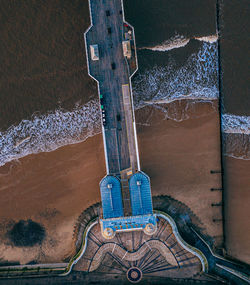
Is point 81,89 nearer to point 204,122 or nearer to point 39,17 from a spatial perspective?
point 39,17

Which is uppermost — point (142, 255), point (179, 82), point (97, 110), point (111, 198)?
point (179, 82)

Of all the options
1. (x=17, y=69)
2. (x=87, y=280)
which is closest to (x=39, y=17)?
(x=17, y=69)

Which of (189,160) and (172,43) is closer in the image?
(189,160)

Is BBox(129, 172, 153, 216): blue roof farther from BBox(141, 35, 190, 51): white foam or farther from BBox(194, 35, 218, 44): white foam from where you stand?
BBox(194, 35, 218, 44): white foam

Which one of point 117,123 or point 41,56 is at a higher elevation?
point 41,56

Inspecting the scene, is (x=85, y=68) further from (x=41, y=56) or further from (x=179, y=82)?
(x=179, y=82)

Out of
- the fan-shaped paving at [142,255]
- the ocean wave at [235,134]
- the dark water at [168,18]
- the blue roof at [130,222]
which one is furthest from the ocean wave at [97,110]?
the fan-shaped paving at [142,255]

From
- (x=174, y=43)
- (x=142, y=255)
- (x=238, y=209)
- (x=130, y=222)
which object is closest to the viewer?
(x=130, y=222)

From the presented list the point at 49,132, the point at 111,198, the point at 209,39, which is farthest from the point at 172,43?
the point at 111,198

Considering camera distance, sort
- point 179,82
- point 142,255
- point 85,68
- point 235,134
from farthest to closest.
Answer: point 179,82 → point 85,68 → point 235,134 → point 142,255

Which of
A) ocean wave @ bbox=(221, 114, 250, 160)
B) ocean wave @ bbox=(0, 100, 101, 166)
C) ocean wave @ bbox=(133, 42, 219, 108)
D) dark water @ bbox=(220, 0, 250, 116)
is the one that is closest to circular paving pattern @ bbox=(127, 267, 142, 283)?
ocean wave @ bbox=(0, 100, 101, 166)
